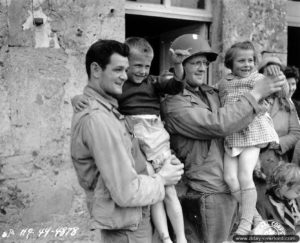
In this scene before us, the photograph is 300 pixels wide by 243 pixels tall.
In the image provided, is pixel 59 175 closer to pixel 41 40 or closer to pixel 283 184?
pixel 41 40

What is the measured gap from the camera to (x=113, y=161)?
2.55 metres

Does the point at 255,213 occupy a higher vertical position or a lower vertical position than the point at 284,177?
lower

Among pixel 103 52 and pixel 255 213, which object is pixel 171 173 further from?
pixel 255 213

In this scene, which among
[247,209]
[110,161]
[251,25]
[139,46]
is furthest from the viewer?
[251,25]

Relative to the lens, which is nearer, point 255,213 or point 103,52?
point 103,52

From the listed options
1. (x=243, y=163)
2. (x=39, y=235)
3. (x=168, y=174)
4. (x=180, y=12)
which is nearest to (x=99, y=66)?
(x=168, y=174)

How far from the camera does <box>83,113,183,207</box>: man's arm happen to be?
254 centimetres

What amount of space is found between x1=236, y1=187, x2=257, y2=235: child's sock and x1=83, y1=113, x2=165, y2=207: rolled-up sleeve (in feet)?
3.84

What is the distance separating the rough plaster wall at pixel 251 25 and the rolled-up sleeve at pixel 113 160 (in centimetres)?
338

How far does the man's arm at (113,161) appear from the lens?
254 cm

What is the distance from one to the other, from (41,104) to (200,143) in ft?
6.42

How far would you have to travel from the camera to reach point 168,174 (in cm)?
299

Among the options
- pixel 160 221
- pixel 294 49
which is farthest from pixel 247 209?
pixel 294 49

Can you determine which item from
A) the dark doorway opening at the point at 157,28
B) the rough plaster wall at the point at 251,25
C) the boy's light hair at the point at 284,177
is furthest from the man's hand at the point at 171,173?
the dark doorway opening at the point at 157,28
